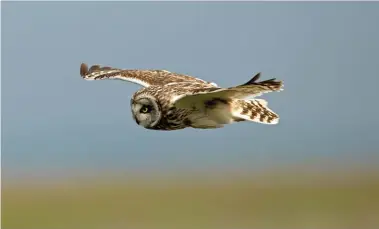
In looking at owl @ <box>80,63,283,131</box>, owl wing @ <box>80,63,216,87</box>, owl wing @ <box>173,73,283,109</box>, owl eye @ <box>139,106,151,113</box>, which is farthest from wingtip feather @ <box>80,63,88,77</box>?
owl wing @ <box>173,73,283,109</box>

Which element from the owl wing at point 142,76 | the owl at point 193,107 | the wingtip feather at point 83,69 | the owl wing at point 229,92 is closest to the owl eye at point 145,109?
the owl at point 193,107

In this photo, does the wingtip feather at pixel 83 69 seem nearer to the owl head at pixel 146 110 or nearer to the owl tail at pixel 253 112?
the owl head at pixel 146 110

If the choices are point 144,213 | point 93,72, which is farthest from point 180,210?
point 93,72

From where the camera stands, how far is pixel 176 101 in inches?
275

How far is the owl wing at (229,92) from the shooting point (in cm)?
660

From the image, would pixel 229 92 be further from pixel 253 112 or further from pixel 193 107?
pixel 253 112

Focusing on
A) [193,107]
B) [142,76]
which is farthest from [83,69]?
[193,107]

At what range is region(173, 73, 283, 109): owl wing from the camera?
6598mm

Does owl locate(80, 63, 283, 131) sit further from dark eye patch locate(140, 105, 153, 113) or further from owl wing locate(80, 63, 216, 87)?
owl wing locate(80, 63, 216, 87)

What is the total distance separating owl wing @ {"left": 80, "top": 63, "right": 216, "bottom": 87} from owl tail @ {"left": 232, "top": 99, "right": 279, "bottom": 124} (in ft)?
1.93

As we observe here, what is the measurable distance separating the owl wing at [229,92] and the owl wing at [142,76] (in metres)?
0.63
